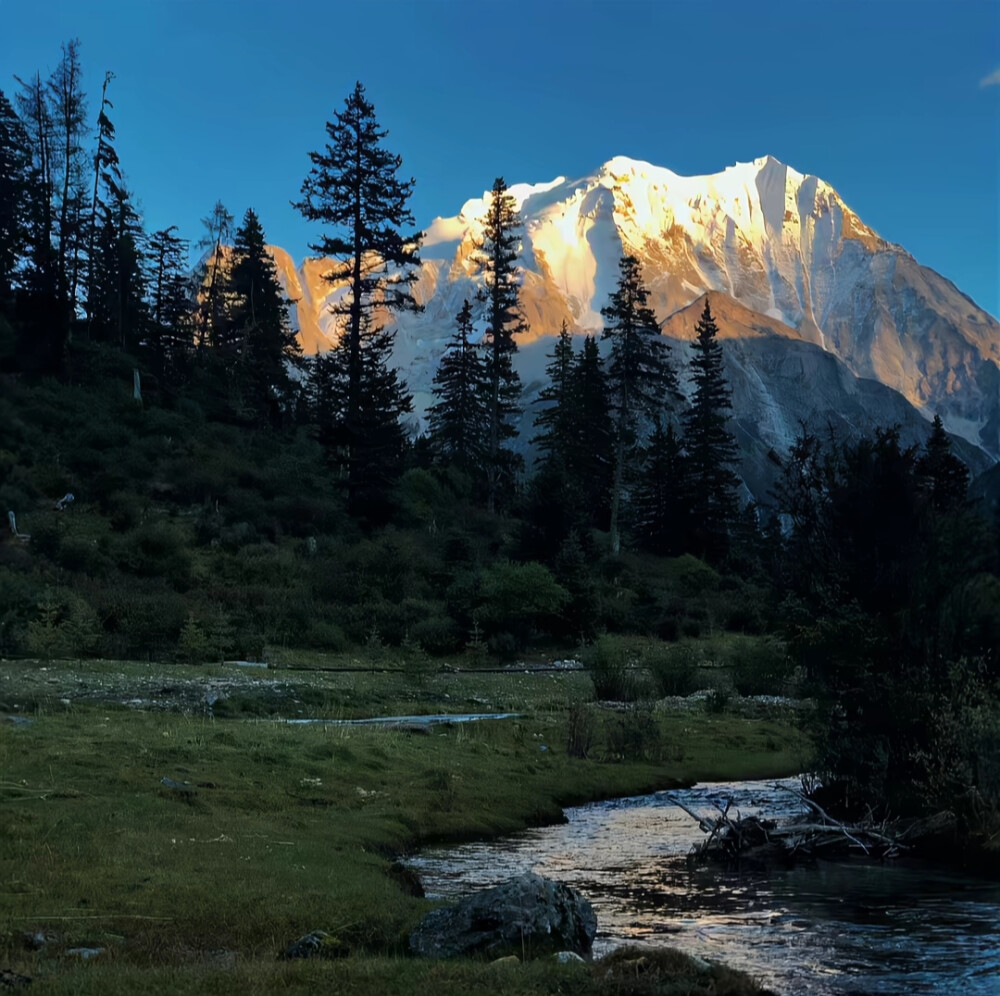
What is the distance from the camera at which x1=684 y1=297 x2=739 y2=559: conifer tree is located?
8975 cm

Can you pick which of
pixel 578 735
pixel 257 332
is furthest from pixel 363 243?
pixel 578 735

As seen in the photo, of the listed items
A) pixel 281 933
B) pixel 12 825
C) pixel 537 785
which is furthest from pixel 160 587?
pixel 281 933

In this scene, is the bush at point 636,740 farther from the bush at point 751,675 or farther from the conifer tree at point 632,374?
the conifer tree at point 632,374

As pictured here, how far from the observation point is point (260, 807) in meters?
21.5

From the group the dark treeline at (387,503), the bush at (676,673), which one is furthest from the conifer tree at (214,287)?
the bush at (676,673)

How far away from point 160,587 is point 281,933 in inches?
1698

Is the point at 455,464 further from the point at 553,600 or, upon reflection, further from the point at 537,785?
the point at 537,785

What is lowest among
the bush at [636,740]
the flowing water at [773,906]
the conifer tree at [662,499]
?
the flowing water at [773,906]

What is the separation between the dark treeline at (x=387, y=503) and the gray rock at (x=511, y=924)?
1150cm

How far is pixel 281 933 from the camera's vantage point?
13.1 m

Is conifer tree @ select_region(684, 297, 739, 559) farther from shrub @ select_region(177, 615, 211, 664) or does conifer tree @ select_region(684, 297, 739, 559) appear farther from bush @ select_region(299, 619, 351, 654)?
shrub @ select_region(177, 615, 211, 664)

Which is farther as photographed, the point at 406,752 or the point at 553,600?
the point at 553,600

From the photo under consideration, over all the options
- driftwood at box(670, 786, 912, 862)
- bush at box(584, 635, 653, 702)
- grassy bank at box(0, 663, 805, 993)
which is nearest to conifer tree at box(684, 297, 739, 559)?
bush at box(584, 635, 653, 702)

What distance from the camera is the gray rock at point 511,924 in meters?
12.2
